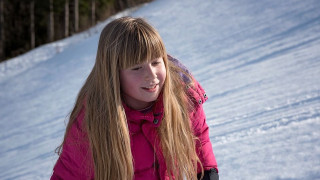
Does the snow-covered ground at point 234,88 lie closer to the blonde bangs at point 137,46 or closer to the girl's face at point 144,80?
the girl's face at point 144,80

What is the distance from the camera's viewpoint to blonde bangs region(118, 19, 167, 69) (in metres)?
1.46

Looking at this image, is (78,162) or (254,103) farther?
(254,103)

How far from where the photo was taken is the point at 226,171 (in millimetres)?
2014

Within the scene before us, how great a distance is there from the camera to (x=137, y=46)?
57.3 inches

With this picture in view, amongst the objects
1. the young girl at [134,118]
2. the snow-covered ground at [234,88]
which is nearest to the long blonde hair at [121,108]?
the young girl at [134,118]

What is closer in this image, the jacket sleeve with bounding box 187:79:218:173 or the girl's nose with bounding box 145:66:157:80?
the girl's nose with bounding box 145:66:157:80

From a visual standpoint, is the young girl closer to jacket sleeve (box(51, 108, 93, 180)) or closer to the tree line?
jacket sleeve (box(51, 108, 93, 180))

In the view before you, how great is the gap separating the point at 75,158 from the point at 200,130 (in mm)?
656

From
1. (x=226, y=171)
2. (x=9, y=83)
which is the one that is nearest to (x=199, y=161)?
(x=226, y=171)

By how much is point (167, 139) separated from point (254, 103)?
1.54 meters

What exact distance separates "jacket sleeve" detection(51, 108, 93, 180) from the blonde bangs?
0.42 metres

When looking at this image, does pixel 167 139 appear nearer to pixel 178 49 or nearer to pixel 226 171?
pixel 226 171

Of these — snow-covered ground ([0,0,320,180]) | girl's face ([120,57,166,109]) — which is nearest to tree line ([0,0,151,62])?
snow-covered ground ([0,0,320,180])

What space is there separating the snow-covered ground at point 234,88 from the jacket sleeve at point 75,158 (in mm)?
835
